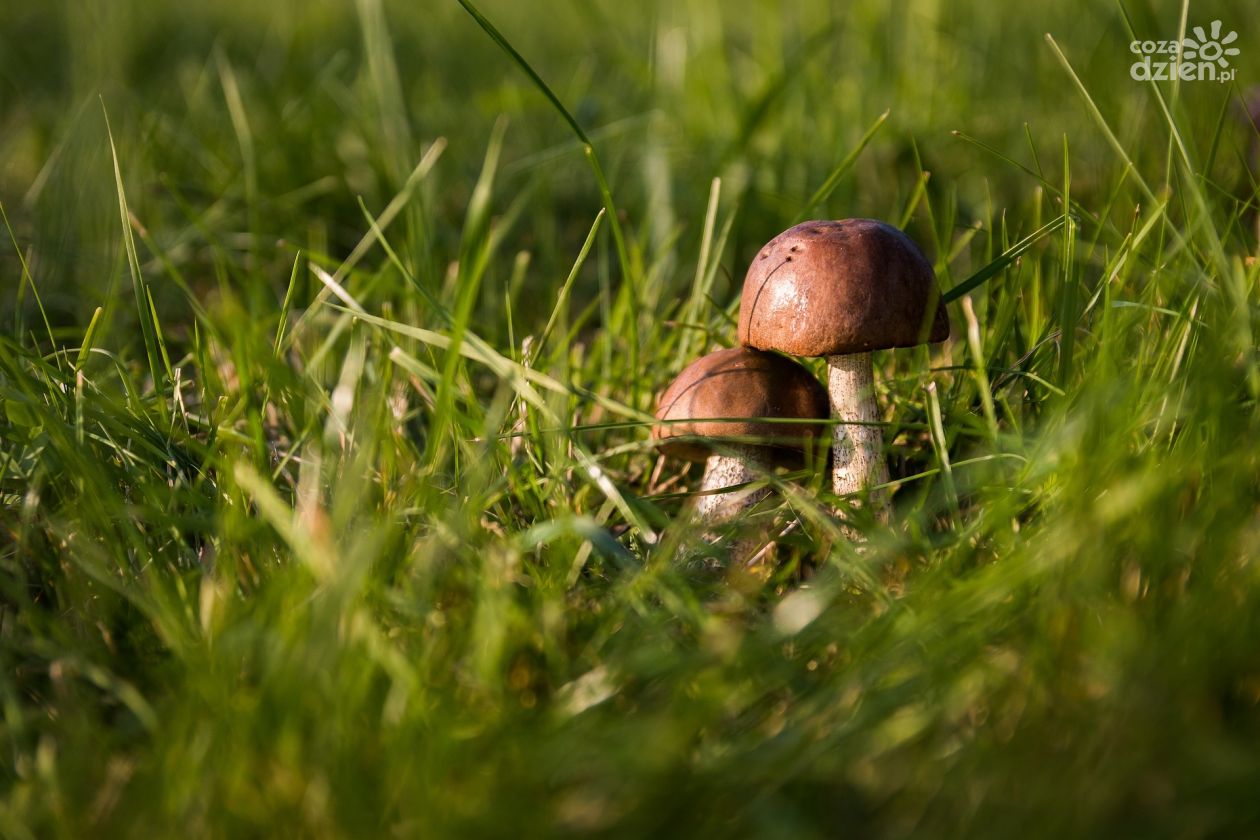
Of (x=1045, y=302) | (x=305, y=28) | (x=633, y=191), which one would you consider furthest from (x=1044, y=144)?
(x=305, y=28)

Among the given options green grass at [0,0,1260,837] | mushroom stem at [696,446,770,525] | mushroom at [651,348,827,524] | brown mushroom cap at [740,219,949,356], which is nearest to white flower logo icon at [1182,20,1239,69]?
green grass at [0,0,1260,837]

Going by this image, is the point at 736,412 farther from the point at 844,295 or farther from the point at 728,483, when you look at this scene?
the point at 844,295

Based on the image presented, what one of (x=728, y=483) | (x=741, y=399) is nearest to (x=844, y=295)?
(x=741, y=399)

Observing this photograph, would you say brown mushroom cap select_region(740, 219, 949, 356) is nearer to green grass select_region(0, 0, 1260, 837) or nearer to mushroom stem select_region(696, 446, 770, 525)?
green grass select_region(0, 0, 1260, 837)

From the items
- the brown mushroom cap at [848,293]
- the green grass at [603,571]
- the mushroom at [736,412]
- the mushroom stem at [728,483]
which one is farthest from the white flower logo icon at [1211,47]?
the mushroom stem at [728,483]

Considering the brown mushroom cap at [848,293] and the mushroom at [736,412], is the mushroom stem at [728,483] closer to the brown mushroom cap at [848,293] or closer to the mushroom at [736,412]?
the mushroom at [736,412]

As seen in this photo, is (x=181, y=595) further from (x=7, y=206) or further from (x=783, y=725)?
(x=7, y=206)
